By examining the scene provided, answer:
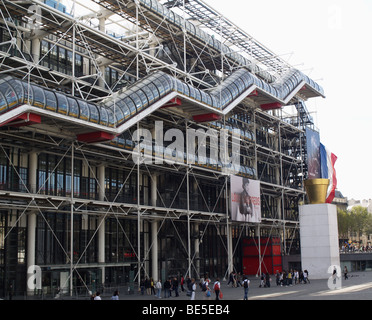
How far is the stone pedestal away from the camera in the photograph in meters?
38.4

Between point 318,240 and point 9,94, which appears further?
point 318,240

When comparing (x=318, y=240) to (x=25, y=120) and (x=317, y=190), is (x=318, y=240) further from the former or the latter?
(x=25, y=120)

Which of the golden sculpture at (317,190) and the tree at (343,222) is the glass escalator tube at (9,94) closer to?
the golden sculpture at (317,190)

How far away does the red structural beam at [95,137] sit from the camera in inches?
1078

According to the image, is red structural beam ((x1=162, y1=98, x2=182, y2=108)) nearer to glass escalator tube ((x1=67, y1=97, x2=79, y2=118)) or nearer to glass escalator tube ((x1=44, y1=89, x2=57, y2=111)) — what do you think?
glass escalator tube ((x1=67, y1=97, x2=79, y2=118))

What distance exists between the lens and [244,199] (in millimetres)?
40625

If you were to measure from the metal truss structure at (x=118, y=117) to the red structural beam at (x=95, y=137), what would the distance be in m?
0.06

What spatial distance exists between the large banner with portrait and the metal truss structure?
4.39 feet

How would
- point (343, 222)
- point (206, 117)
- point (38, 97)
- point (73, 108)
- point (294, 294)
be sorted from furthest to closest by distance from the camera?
point (343, 222) < point (206, 117) < point (294, 294) < point (73, 108) < point (38, 97)

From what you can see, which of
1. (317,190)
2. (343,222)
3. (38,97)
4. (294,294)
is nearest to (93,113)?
(38,97)

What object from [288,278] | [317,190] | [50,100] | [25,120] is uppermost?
[50,100]

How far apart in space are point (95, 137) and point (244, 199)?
1640cm

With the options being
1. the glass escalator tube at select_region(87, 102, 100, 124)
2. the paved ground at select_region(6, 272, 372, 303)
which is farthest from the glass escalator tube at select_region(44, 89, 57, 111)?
the paved ground at select_region(6, 272, 372, 303)
